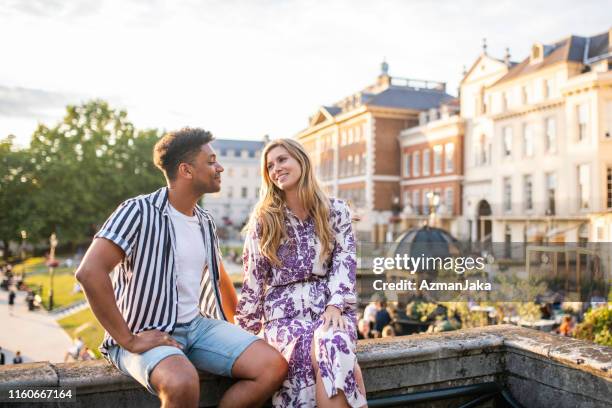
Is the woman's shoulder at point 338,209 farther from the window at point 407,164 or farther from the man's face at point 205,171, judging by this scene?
the window at point 407,164

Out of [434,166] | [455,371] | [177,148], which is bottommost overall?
[455,371]

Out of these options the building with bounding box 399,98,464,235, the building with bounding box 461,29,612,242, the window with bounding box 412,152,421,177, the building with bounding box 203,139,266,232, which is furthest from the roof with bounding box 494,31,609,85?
the building with bounding box 203,139,266,232

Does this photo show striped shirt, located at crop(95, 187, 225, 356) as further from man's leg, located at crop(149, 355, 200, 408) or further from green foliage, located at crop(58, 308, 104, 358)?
green foliage, located at crop(58, 308, 104, 358)

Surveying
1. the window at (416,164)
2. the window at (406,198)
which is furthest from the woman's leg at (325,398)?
the window at (406,198)

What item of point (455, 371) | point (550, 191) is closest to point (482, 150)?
point (550, 191)

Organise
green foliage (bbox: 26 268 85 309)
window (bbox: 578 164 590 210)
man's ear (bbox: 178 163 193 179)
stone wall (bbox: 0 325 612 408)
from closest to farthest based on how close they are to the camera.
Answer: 1. stone wall (bbox: 0 325 612 408)
2. man's ear (bbox: 178 163 193 179)
3. window (bbox: 578 164 590 210)
4. green foliage (bbox: 26 268 85 309)

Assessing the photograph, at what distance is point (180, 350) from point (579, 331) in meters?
5.24

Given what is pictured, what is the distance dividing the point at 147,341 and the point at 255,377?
522 millimetres

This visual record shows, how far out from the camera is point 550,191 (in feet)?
97.2

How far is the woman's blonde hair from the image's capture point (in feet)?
10.4

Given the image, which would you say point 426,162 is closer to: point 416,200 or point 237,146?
point 416,200

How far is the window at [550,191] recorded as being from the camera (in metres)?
29.2

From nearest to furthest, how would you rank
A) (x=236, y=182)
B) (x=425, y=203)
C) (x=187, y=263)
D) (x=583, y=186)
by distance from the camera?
(x=187, y=263) → (x=583, y=186) → (x=425, y=203) → (x=236, y=182)

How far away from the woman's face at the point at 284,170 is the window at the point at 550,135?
94.3 ft
